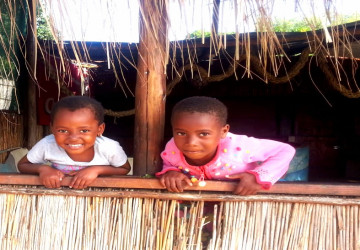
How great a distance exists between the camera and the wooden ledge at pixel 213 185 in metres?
1.82

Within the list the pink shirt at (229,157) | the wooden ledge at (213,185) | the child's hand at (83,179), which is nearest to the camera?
the wooden ledge at (213,185)

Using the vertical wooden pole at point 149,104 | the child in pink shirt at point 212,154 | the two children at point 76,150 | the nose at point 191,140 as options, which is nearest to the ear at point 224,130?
the child in pink shirt at point 212,154

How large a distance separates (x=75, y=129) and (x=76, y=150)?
122 millimetres

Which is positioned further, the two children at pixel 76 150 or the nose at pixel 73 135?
the nose at pixel 73 135

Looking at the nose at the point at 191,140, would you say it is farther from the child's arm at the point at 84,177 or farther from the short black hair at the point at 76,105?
the short black hair at the point at 76,105

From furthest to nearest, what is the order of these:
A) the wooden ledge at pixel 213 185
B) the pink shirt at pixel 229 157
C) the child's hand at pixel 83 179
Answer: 1. the pink shirt at pixel 229 157
2. the child's hand at pixel 83 179
3. the wooden ledge at pixel 213 185

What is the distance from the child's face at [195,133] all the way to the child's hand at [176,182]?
0.54ft

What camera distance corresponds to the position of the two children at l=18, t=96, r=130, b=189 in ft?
6.46

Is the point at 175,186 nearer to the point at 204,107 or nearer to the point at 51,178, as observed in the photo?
the point at 204,107

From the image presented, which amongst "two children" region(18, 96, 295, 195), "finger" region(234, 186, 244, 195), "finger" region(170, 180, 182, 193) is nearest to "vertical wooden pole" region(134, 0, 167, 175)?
"two children" region(18, 96, 295, 195)

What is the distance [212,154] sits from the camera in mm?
2141

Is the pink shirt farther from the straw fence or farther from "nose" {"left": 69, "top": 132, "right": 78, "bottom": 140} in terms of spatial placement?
"nose" {"left": 69, "top": 132, "right": 78, "bottom": 140}

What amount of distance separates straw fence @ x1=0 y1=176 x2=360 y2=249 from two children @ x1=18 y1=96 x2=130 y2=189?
0.09 m

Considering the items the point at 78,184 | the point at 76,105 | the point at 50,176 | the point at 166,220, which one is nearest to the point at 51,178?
the point at 50,176
